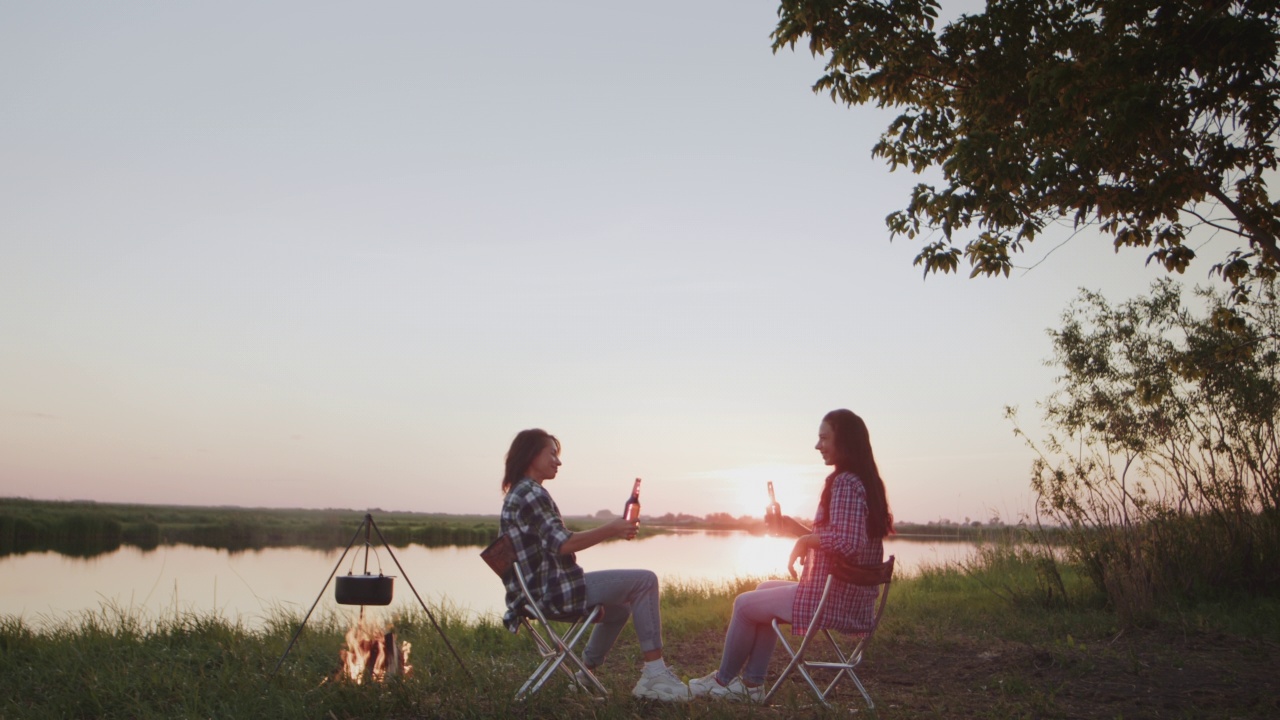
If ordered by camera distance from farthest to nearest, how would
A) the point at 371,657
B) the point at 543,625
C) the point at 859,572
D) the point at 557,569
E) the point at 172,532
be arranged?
1. the point at 172,532
2. the point at 371,657
3. the point at 557,569
4. the point at 543,625
5. the point at 859,572

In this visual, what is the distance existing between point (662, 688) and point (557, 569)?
0.75 metres

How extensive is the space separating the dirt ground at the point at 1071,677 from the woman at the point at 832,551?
14.8 inches

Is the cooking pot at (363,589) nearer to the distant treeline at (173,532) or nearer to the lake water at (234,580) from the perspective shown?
the lake water at (234,580)

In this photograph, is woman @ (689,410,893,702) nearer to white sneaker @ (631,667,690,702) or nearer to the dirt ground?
white sneaker @ (631,667,690,702)

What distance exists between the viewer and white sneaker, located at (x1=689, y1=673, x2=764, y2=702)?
4.31m

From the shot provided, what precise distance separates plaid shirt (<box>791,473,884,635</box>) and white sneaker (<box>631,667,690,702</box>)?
610 millimetres

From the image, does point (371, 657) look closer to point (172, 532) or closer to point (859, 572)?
point (859, 572)

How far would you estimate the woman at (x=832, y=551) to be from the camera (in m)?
4.10

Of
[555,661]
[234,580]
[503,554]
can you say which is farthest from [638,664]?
[234,580]

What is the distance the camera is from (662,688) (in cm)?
421

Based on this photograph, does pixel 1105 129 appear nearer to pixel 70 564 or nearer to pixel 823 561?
pixel 823 561

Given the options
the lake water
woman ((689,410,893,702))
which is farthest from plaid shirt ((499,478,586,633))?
the lake water

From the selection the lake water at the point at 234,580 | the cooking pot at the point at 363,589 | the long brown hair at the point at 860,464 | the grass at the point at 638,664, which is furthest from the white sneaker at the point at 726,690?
the lake water at the point at 234,580

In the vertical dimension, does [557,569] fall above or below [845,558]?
below
